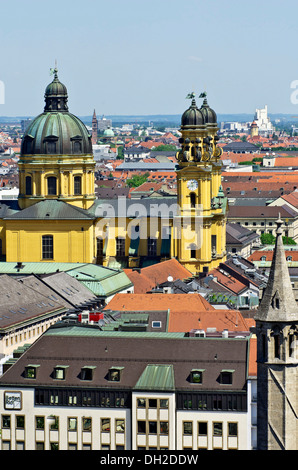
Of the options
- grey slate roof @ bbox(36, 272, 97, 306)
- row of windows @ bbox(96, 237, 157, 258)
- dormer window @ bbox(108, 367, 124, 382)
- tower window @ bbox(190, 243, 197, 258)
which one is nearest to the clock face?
tower window @ bbox(190, 243, 197, 258)

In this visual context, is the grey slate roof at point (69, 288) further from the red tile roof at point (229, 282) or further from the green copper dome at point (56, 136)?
the green copper dome at point (56, 136)

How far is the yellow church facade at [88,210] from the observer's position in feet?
359

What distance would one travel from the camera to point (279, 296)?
4794 centimetres

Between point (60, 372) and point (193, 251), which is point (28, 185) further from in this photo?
point (60, 372)

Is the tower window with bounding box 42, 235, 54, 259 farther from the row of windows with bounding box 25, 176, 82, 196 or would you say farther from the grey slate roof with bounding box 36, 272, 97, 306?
the grey slate roof with bounding box 36, 272, 97, 306

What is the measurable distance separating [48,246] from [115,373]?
50.5m

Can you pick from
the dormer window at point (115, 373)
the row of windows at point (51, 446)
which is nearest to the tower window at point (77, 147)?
the dormer window at point (115, 373)

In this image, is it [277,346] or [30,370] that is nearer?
[277,346]

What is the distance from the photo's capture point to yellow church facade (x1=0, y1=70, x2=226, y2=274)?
109 meters

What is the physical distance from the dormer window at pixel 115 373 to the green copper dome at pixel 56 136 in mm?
50146

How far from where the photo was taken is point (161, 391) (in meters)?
58.7

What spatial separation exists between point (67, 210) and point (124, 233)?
5.64m

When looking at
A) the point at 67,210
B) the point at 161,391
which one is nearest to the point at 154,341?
the point at 161,391

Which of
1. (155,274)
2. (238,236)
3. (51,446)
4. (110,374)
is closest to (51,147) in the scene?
(155,274)
